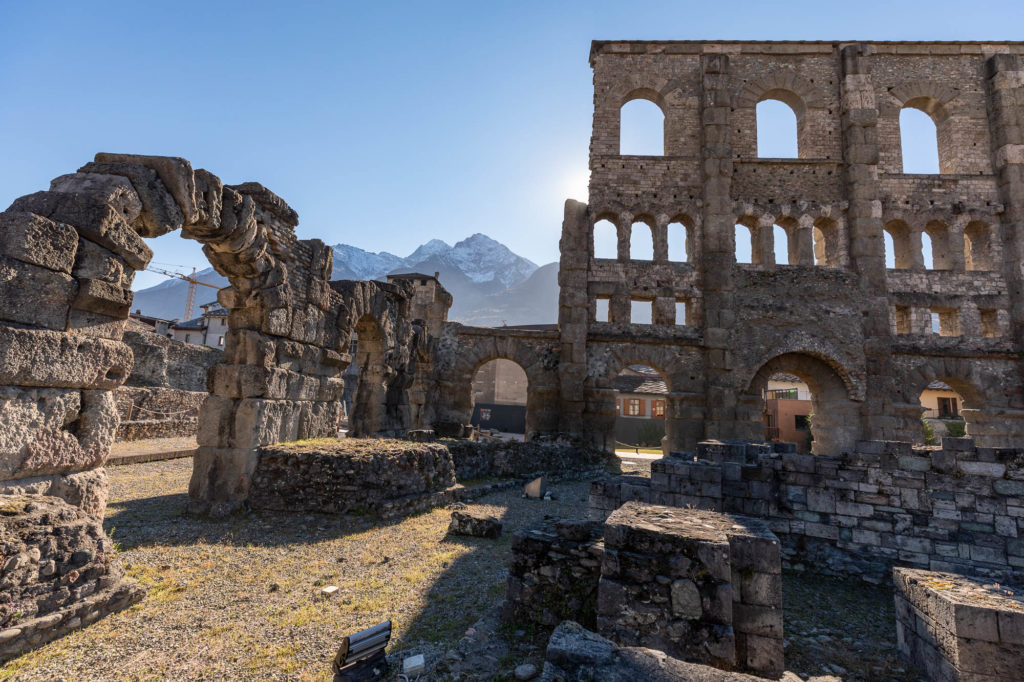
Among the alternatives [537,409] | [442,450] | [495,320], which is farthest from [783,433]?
[495,320]

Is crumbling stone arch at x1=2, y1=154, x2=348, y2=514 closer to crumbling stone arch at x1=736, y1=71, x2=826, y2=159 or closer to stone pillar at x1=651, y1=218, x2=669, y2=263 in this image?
stone pillar at x1=651, y1=218, x2=669, y2=263

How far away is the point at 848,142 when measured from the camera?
16219mm

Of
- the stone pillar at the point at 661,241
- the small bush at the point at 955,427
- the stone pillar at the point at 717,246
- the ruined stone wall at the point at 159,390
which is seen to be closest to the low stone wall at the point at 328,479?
the ruined stone wall at the point at 159,390

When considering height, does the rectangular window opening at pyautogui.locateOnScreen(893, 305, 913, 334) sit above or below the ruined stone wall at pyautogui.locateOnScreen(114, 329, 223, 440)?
above

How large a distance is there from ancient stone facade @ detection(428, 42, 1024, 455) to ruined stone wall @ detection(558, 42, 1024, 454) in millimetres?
58

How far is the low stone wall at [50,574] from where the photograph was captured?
289cm

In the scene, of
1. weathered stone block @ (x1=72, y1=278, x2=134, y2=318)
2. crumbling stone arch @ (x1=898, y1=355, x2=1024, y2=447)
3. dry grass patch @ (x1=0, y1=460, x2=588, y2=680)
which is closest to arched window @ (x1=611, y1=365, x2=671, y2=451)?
crumbling stone arch @ (x1=898, y1=355, x2=1024, y2=447)

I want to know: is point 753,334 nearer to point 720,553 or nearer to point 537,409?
point 537,409

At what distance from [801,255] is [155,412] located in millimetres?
20952

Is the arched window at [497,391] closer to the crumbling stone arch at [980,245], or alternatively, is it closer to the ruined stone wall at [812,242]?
the ruined stone wall at [812,242]

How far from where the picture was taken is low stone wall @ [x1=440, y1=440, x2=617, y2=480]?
10.5 metres

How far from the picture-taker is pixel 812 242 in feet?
52.1

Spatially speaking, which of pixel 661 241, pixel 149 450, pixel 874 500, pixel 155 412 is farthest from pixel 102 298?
pixel 661 241

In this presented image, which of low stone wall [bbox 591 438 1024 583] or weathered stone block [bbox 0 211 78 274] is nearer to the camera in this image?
weathered stone block [bbox 0 211 78 274]
